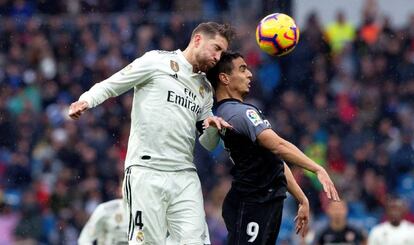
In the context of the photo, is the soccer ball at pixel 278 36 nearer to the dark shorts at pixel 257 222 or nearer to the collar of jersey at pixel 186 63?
the collar of jersey at pixel 186 63

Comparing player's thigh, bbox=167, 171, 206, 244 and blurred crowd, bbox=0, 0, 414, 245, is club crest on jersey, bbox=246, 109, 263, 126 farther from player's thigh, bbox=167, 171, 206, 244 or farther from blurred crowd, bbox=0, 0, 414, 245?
blurred crowd, bbox=0, 0, 414, 245

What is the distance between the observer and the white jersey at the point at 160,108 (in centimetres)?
925

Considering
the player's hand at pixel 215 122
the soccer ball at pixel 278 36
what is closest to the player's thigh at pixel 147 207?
the player's hand at pixel 215 122

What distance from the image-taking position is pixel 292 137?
60.7 ft

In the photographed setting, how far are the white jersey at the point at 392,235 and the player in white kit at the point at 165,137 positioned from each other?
5564 mm

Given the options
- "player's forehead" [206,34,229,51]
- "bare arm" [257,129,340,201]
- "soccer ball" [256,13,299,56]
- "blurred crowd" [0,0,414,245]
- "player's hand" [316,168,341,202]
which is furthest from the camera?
"blurred crowd" [0,0,414,245]

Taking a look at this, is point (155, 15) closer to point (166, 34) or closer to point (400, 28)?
point (166, 34)

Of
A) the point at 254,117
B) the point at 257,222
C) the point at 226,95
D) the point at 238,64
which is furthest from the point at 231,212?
the point at 238,64

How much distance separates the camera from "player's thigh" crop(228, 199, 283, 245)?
9.30 m

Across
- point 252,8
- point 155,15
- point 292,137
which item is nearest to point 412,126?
point 292,137

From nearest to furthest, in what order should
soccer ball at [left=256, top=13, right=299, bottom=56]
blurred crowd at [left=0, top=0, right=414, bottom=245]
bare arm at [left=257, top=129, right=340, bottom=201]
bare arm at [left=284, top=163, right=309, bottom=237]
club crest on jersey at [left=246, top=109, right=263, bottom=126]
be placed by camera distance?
bare arm at [left=257, top=129, right=340, bottom=201] < club crest on jersey at [left=246, top=109, right=263, bottom=126] < bare arm at [left=284, top=163, right=309, bottom=237] < soccer ball at [left=256, top=13, right=299, bottom=56] < blurred crowd at [left=0, top=0, right=414, bottom=245]

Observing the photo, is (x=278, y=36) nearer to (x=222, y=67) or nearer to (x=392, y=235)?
(x=222, y=67)

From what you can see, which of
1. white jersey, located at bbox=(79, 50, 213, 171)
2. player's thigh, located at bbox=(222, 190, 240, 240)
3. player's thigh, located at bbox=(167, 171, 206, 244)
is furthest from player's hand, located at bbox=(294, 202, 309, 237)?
white jersey, located at bbox=(79, 50, 213, 171)

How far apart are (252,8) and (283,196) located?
439 inches
